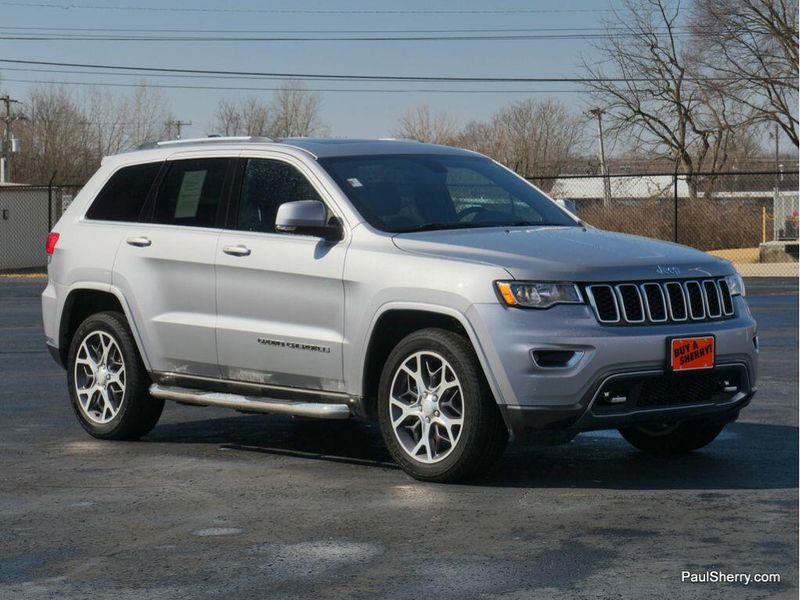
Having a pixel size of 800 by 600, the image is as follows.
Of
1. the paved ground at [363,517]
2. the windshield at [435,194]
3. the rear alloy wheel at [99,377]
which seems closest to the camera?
the paved ground at [363,517]

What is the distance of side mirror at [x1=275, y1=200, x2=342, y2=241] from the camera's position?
26.2ft

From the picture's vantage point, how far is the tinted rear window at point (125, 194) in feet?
30.9

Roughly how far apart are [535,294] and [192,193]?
275 cm

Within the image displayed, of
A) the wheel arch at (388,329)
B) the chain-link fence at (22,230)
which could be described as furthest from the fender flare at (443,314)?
the chain-link fence at (22,230)

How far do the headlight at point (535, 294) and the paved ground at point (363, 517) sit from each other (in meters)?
0.95

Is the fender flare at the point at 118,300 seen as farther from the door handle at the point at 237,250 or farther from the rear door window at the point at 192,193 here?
the door handle at the point at 237,250

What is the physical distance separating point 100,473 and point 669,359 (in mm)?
3121

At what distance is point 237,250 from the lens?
8469 mm

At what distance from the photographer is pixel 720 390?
7.75m

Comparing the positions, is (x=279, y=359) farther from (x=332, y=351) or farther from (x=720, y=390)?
(x=720, y=390)

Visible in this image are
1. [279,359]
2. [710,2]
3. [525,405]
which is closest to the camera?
[525,405]

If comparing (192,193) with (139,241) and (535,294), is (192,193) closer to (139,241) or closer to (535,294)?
(139,241)

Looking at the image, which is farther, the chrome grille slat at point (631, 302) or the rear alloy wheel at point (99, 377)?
the rear alloy wheel at point (99, 377)

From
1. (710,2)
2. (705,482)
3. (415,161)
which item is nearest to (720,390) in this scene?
(705,482)
